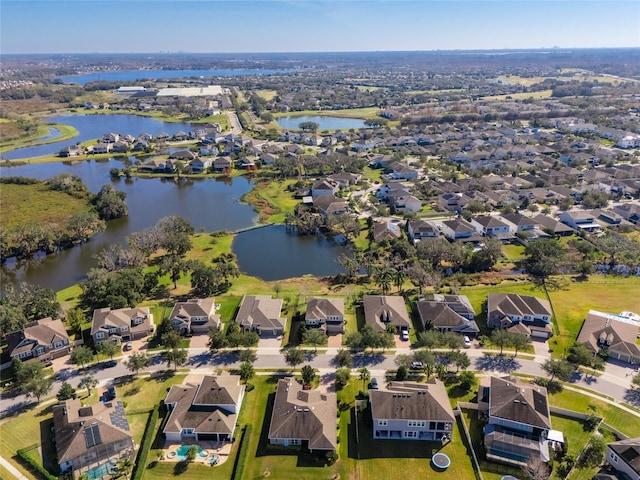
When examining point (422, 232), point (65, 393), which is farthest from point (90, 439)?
point (422, 232)

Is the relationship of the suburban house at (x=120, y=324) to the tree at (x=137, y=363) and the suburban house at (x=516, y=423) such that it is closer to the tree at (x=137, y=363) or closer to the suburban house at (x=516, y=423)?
the tree at (x=137, y=363)

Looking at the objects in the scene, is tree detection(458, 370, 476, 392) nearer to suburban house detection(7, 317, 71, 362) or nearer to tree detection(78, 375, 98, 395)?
tree detection(78, 375, 98, 395)

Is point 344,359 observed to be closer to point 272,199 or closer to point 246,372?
point 246,372

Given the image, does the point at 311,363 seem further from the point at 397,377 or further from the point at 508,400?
the point at 508,400

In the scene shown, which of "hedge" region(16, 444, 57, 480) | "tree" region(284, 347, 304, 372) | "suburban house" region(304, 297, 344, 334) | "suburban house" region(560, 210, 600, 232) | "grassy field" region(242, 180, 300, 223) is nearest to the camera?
"hedge" region(16, 444, 57, 480)

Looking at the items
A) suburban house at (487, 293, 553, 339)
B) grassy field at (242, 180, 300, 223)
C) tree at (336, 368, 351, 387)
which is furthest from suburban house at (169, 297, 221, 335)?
grassy field at (242, 180, 300, 223)
